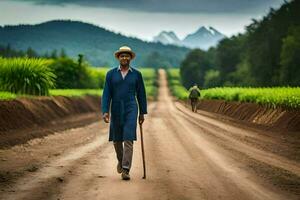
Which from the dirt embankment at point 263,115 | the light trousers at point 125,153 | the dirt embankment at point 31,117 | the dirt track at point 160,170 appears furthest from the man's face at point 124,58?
the dirt embankment at point 263,115

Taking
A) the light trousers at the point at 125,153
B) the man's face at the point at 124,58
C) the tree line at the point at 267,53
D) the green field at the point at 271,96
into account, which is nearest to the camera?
the light trousers at the point at 125,153

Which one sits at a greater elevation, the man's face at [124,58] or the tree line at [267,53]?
the tree line at [267,53]

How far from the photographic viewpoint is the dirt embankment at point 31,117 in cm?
1944

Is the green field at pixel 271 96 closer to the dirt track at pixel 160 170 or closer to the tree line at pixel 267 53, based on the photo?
the dirt track at pixel 160 170

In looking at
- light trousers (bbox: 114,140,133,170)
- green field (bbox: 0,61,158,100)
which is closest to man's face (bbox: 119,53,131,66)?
light trousers (bbox: 114,140,133,170)

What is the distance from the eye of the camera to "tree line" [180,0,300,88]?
69.7 m

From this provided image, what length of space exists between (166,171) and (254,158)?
349 cm

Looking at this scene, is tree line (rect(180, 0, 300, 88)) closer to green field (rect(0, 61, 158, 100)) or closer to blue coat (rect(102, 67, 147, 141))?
green field (rect(0, 61, 158, 100))

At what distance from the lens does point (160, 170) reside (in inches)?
456

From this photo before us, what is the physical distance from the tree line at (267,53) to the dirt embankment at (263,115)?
2361 centimetres

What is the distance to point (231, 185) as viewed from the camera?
9836 mm

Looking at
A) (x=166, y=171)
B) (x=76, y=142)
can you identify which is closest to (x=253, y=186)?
(x=166, y=171)

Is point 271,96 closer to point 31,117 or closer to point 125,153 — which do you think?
point 31,117

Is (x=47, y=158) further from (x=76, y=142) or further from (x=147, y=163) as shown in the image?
(x=76, y=142)
